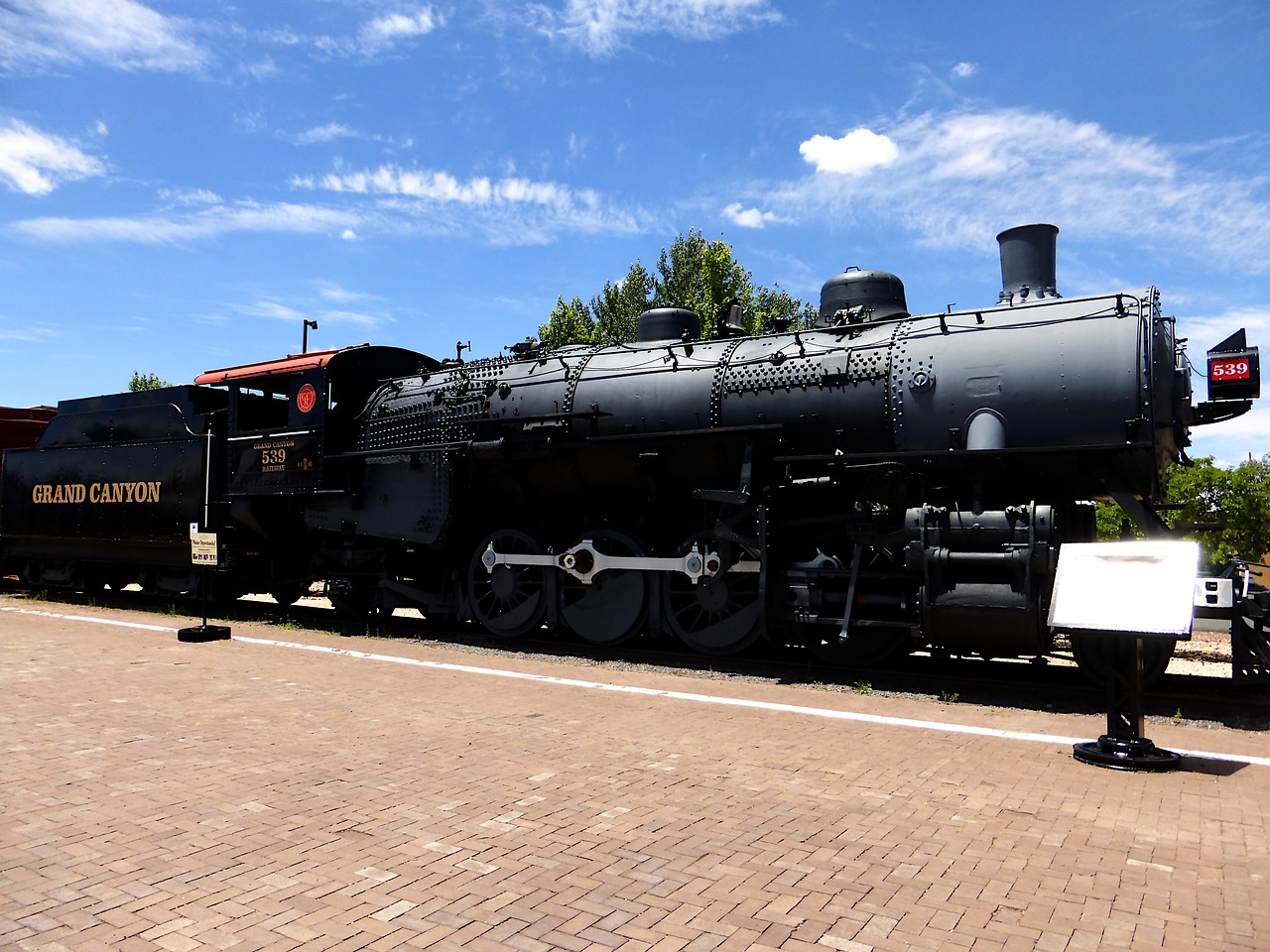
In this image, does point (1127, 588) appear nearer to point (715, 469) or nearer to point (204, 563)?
point (715, 469)

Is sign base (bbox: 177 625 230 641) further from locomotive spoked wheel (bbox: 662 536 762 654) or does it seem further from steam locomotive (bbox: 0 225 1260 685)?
locomotive spoked wheel (bbox: 662 536 762 654)

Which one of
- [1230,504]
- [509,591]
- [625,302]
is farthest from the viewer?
[625,302]

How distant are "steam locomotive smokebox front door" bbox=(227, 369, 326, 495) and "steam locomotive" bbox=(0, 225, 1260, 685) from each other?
45mm

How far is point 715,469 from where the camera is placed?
9.78m

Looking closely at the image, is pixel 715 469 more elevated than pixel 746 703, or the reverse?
pixel 715 469

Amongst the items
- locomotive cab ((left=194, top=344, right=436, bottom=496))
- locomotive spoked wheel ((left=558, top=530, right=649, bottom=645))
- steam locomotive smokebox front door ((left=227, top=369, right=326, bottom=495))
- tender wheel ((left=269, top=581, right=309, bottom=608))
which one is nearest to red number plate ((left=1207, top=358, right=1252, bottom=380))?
locomotive spoked wheel ((left=558, top=530, right=649, bottom=645))

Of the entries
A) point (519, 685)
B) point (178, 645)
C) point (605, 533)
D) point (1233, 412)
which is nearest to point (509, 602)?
point (605, 533)

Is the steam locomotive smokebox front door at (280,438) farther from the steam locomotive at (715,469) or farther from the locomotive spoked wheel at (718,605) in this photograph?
the locomotive spoked wheel at (718,605)

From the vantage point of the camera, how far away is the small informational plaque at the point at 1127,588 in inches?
211

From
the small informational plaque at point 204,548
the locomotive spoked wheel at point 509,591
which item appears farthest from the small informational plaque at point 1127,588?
the small informational plaque at point 204,548

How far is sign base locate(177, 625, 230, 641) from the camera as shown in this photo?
11.2m

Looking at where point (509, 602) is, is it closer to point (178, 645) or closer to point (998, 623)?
point (178, 645)

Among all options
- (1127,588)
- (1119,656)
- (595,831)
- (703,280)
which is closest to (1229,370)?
(1119,656)

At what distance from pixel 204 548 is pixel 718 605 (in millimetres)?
7040
